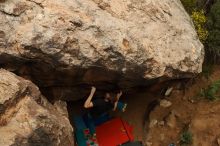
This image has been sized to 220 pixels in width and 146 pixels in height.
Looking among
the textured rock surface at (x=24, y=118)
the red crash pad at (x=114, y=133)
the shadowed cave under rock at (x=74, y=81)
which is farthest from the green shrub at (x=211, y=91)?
the textured rock surface at (x=24, y=118)

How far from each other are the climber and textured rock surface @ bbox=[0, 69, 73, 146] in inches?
71.4

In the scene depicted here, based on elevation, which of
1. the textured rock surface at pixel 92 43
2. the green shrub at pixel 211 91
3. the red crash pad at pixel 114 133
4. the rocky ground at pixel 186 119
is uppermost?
the textured rock surface at pixel 92 43

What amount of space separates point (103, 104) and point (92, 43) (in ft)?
10.2

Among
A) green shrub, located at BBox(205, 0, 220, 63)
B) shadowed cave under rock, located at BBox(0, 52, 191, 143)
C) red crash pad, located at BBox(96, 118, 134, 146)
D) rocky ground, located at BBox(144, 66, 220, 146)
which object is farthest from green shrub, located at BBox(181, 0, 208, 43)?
red crash pad, located at BBox(96, 118, 134, 146)

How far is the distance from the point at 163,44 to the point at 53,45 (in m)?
2.89

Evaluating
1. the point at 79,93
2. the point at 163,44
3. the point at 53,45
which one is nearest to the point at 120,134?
the point at 79,93

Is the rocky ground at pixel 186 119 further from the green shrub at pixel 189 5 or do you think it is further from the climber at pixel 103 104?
the green shrub at pixel 189 5

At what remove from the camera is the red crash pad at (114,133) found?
12.1 metres

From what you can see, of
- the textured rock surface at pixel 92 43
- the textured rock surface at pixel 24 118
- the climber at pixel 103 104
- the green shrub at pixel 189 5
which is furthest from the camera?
the green shrub at pixel 189 5

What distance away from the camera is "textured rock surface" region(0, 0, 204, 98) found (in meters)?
8.57

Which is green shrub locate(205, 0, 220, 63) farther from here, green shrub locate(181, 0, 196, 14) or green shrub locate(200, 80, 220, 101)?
green shrub locate(200, 80, 220, 101)

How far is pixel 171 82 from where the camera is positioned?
37.3 feet

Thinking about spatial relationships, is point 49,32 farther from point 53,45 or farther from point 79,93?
point 79,93

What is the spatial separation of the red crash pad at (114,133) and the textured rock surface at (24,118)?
11.8ft
